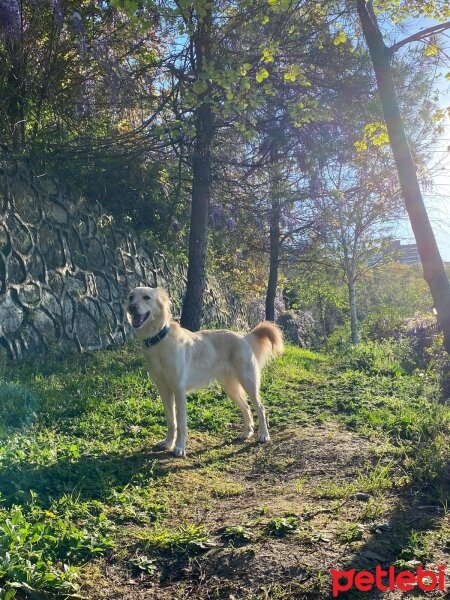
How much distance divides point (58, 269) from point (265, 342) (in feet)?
14.8

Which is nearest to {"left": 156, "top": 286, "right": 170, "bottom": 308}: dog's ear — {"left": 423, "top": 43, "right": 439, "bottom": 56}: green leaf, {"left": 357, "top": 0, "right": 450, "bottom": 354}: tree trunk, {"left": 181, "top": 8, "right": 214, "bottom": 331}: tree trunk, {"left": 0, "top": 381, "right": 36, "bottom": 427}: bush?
{"left": 0, "top": 381, "right": 36, "bottom": 427}: bush

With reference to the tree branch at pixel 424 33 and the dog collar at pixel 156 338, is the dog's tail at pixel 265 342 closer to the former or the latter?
the dog collar at pixel 156 338

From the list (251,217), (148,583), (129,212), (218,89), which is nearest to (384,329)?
(251,217)

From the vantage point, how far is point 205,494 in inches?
168

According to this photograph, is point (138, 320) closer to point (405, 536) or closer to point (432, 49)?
point (405, 536)

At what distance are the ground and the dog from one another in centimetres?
33

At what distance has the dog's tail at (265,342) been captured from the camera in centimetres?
654

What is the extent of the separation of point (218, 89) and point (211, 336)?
4.65 meters

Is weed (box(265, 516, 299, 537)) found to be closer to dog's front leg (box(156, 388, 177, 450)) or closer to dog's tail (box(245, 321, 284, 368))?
dog's front leg (box(156, 388, 177, 450))

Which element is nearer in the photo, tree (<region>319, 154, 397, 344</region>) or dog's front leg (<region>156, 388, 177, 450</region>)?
dog's front leg (<region>156, 388, 177, 450</region>)

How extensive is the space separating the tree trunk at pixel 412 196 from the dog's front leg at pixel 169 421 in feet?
9.00

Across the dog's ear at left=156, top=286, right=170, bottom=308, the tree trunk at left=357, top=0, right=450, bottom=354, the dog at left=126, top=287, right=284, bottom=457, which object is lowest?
Result: the dog at left=126, top=287, right=284, bottom=457

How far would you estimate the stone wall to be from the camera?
8.23 metres

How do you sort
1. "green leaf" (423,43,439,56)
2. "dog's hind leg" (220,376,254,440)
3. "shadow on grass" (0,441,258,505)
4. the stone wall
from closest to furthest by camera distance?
"shadow on grass" (0,441,258,505), "green leaf" (423,43,439,56), "dog's hind leg" (220,376,254,440), the stone wall
